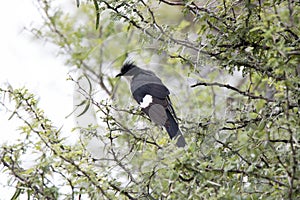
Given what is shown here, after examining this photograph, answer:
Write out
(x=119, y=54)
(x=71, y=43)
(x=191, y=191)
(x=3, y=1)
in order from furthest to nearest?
(x=3, y=1)
(x=71, y=43)
(x=119, y=54)
(x=191, y=191)

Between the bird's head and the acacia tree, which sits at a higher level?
the bird's head

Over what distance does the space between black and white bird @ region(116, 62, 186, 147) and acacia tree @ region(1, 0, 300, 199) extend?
0.01 metres

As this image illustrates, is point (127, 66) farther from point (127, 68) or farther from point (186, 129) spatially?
point (186, 129)

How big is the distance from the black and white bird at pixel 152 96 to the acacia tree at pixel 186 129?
0.01 m

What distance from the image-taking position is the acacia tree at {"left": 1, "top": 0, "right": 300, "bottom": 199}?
748 millimetres

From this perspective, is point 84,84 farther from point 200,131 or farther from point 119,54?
point 200,131

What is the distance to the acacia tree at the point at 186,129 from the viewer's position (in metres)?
0.75

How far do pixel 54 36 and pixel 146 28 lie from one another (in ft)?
3.15

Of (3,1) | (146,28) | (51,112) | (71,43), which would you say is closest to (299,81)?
(146,28)

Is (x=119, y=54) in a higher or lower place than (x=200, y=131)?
higher

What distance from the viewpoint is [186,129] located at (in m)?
0.92

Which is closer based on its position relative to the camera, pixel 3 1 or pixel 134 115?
pixel 134 115

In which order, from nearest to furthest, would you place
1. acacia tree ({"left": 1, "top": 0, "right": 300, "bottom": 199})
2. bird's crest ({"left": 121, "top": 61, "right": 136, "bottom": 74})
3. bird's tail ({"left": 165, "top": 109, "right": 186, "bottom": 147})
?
acacia tree ({"left": 1, "top": 0, "right": 300, "bottom": 199}) → bird's tail ({"left": 165, "top": 109, "right": 186, "bottom": 147}) → bird's crest ({"left": 121, "top": 61, "right": 136, "bottom": 74})

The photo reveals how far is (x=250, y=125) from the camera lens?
0.87m
